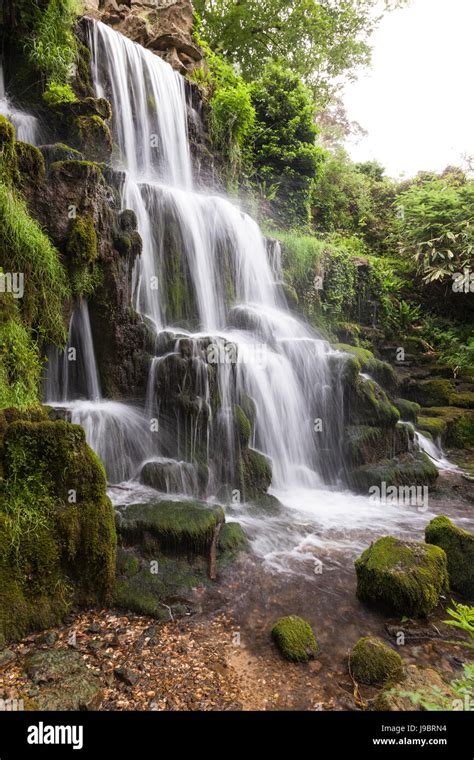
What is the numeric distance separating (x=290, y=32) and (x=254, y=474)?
778 inches

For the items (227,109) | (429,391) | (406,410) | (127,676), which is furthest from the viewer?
(227,109)

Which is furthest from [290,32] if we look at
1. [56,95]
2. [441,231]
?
[56,95]

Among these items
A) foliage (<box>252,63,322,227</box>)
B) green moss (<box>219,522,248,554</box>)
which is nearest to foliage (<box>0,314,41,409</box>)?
green moss (<box>219,522,248,554</box>)

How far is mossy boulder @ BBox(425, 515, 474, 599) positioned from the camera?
14.7 feet

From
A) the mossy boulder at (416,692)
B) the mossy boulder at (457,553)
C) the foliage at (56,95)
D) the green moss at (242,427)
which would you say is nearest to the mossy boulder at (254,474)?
the green moss at (242,427)

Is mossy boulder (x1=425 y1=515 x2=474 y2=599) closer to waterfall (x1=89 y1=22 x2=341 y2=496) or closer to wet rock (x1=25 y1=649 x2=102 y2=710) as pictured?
waterfall (x1=89 y1=22 x2=341 y2=496)

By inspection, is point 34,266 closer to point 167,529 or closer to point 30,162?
point 30,162

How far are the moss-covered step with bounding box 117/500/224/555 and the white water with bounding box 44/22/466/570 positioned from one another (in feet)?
2.47

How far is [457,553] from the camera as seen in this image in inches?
183

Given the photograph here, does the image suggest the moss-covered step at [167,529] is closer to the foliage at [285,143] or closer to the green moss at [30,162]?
the green moss at [30,162]

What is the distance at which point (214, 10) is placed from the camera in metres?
17.8

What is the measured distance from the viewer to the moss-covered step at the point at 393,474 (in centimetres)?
781
